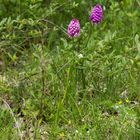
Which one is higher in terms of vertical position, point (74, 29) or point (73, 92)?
point (74, 29)

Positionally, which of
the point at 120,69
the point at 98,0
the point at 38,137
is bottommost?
the point at 38,137

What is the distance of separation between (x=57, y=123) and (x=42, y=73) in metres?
0.39

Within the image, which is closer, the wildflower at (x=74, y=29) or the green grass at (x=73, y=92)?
the green grass at (x=73, y=92)

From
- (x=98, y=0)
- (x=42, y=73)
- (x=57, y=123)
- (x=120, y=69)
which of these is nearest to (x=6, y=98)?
(x=42, y=73)

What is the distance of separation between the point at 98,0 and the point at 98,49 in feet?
3.02

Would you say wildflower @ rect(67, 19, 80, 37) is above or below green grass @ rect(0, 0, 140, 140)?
above

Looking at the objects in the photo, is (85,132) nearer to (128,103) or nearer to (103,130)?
(103,130)

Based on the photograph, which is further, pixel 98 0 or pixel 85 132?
pixel 98 0

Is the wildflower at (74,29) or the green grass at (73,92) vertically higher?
the wildflower at (74,29)

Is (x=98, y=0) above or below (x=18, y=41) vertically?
above

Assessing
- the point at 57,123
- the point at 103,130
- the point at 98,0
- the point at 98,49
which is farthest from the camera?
the point at 98,0

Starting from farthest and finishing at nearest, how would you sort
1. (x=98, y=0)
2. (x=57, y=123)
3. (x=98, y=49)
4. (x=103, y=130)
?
(x=98, y=0) → (x=98, y=49) → (x=57, y=123) → (x=103, y=130)

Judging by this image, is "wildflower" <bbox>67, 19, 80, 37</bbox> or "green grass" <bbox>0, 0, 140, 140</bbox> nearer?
"green grass" <bbox>0, 0, 140, 140</bbox>

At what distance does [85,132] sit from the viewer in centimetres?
290
